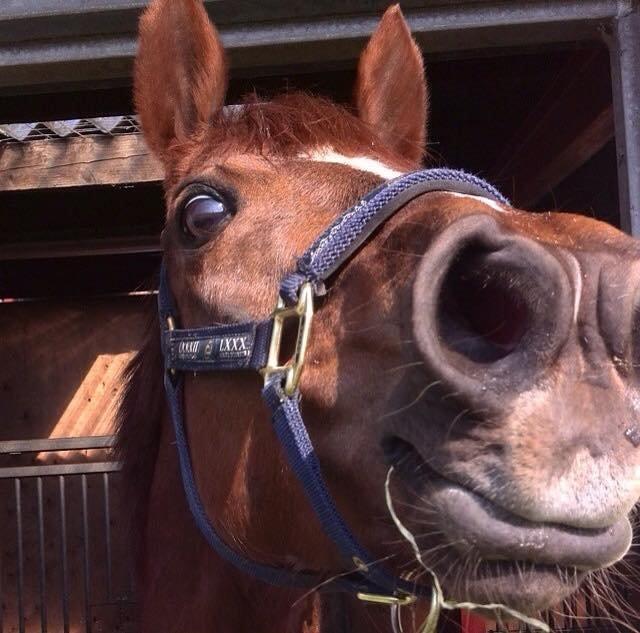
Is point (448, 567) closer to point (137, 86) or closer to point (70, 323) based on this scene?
point (137, 86)

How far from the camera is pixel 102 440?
4258mm

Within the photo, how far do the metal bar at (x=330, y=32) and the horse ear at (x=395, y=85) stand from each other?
1.27 ft

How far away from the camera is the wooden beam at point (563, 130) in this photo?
3443 mm

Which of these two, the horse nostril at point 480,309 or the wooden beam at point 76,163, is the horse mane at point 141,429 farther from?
the wooden beam at point 76,163

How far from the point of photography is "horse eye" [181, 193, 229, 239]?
1.56 metres

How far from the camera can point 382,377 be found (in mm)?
1169

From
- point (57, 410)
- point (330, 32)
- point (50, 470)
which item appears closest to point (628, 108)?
point (330, 32)

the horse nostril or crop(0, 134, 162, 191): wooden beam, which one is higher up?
the horse nostril

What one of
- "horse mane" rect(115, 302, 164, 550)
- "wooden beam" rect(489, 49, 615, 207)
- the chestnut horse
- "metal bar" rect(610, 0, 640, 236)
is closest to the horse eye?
the chestnut horse

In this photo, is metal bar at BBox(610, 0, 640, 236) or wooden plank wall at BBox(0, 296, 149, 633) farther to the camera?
wooden plank wall at BBox(0, 296, 149, 633)

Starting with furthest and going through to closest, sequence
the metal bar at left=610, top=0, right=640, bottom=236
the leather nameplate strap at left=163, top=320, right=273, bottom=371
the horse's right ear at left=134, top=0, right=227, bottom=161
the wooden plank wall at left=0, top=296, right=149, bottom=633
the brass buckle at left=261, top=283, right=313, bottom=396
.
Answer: the wooden plank wall at left=0, top=296, right=149, bottom=633 → the metal bar at left=610, top=0, right=640, bottom=236 → the horse's right ear at left=134, top=0, right=227, bottom=161 → the leather nameplate strap at left=163, top=320, right=273, bottom=371 → the brass buckle at left=261, top=283, right=313, bottom=396

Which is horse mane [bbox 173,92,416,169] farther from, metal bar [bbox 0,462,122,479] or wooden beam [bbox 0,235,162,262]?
wooden beam [bbox 0,235,162,262]

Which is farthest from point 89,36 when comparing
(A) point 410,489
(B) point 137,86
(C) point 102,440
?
(C) point 102,440

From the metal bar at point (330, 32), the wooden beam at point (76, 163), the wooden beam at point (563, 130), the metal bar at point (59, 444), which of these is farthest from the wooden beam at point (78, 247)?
the metal bar at point (330, 32)
